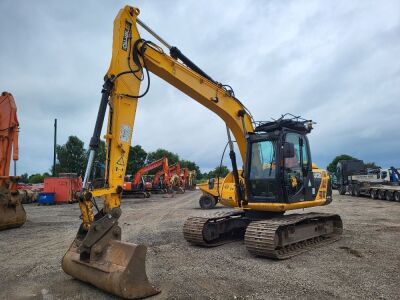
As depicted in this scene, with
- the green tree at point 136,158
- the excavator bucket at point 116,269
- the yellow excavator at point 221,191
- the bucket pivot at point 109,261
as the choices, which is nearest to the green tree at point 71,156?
the green tree at point 136,158

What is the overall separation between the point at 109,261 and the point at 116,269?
25cm

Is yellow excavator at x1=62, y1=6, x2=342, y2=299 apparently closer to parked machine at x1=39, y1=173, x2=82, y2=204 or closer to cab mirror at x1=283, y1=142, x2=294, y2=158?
cab mirror at x1=283, y1=142, x2=294, y2=158

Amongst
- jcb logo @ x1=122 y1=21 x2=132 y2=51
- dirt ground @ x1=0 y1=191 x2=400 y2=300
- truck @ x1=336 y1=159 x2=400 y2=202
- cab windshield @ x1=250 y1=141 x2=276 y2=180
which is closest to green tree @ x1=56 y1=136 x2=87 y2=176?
truck @ x1=336 y1=159 x2=400 y2=202

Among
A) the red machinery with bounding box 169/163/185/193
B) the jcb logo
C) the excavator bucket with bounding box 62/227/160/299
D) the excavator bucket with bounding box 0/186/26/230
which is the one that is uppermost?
the jcb logo

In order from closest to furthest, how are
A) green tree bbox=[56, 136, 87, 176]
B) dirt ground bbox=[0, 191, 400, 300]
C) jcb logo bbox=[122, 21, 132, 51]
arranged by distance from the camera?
dirt ground bbox=[0, 191, 400, 300] → jcb logo bbox=[122, 21, 132, 51] → green tree bbox=[56, 136, 87, 176]

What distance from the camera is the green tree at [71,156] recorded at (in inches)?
2547

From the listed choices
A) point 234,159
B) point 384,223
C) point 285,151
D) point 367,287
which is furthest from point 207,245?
point 384,223

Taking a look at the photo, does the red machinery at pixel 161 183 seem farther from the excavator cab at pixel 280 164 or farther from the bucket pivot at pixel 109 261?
the bucket pivot at pixel 109 261

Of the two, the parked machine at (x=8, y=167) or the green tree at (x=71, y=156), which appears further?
the green tree at (x=71, y=156)

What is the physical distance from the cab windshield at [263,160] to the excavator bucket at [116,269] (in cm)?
402

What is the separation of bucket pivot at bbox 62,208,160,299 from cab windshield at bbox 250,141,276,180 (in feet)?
12.4

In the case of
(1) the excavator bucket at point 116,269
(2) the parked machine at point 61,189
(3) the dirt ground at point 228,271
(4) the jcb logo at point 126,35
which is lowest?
(3) the dirt ground at point 228,271

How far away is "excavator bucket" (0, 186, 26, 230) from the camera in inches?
468

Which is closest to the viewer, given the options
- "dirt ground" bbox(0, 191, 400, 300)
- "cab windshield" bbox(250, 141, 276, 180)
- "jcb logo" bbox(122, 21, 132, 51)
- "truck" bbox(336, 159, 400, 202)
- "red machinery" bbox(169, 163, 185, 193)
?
"dirt ground" bbox(0, 191, 400, 300)
